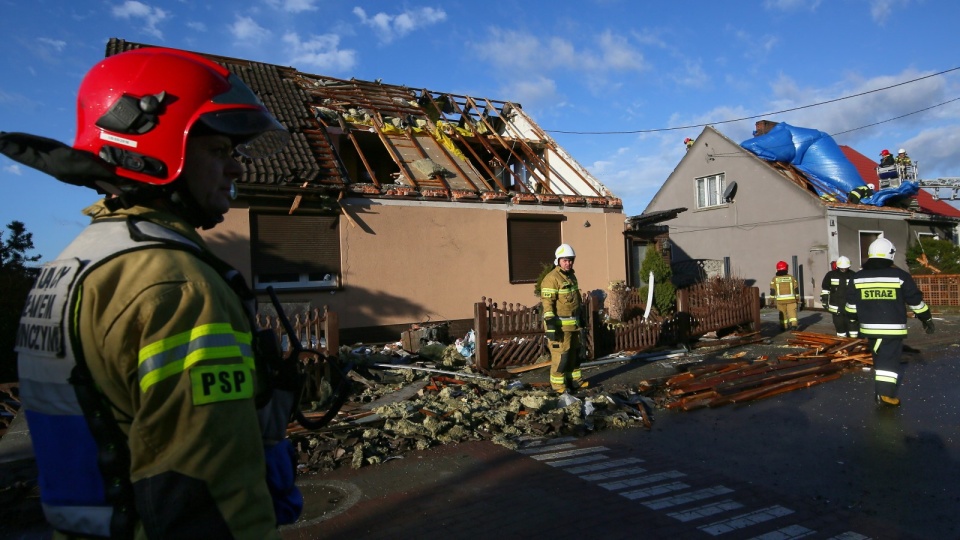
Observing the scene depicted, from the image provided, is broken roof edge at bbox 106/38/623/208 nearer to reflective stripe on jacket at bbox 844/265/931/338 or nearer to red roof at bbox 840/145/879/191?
reflective stripe on jacket at bbox 844/265/931/338

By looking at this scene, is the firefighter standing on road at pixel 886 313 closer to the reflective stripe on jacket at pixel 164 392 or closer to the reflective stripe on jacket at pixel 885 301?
the reflective stripe on jacket at pixel 885 301

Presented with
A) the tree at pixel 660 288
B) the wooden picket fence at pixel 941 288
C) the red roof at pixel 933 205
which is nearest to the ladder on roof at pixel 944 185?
the red roof at pixel 933 205

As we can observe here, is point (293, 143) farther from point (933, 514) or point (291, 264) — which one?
point (933, 514)

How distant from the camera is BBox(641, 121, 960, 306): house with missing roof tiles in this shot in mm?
20766

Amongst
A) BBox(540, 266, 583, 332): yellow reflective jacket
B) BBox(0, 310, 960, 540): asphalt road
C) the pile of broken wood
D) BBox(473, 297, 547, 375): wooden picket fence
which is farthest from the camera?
BBox(473, 297, 547, 375): wooden picket fence

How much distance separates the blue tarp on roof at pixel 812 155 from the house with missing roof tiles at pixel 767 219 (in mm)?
419

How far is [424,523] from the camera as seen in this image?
13.5 feet

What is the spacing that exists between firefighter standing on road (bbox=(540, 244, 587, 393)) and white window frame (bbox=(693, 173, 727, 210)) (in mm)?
17706

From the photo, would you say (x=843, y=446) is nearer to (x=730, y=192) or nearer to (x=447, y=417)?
(x=447, y=417)

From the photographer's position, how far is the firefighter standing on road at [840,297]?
12070 mm

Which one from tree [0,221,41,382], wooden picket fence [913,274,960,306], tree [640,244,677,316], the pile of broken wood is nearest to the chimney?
wooden picket fence [913,274,960,306]

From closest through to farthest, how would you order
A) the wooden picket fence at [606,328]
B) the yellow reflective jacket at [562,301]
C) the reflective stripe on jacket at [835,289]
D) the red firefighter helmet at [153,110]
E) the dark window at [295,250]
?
the red firefighter helmet at [153,110]
the yellow reflective jacket at [562,301]
the wooden picket fence at [606,328]
the dark window at [295,250]
the reflective stripe on jacket at [835,289]

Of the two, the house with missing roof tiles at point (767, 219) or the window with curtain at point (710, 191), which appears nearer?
the house with missing roof tiles at point (767, 219)

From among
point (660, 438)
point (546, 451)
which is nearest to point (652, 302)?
point (660, 438)
